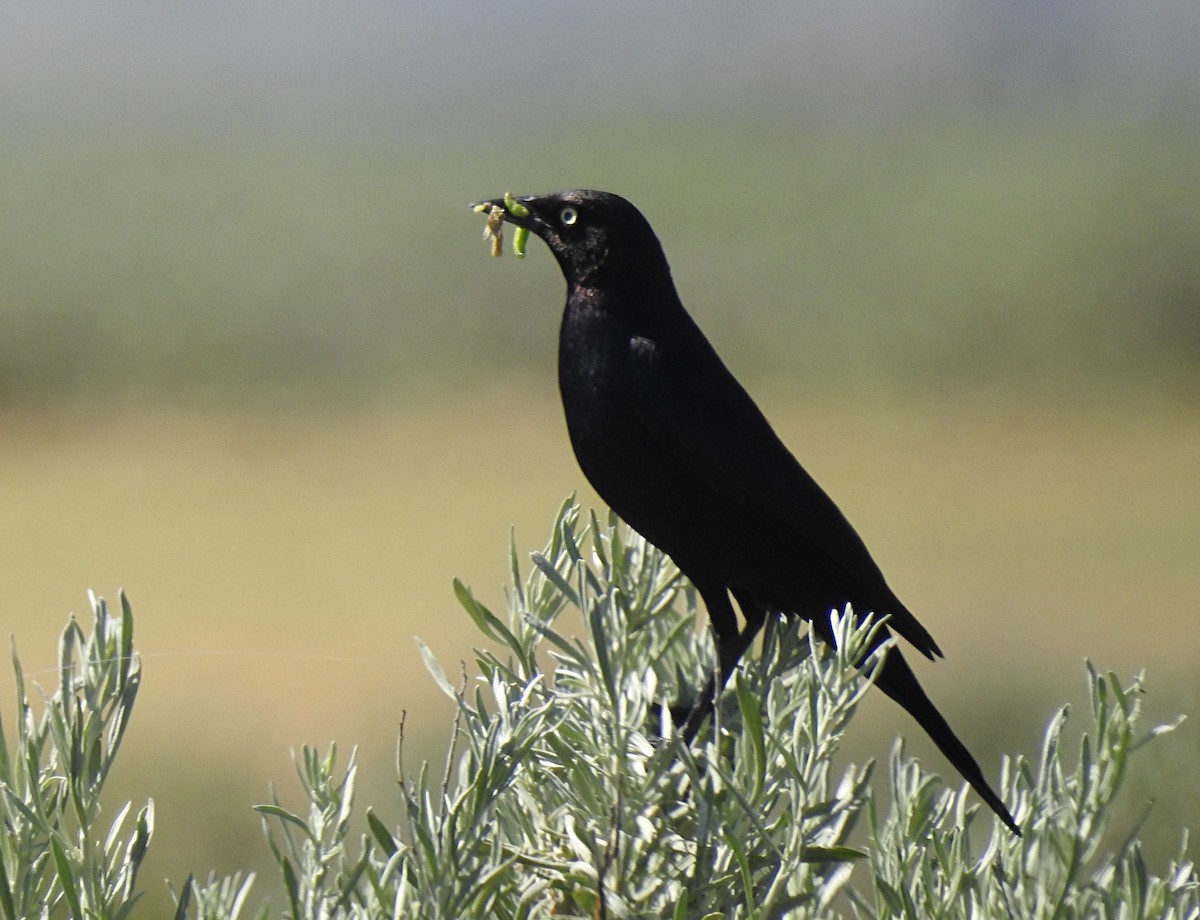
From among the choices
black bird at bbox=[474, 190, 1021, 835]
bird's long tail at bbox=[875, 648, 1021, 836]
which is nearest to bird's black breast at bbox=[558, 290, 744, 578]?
black bird at bbox=[474, 190, 1021, 835]

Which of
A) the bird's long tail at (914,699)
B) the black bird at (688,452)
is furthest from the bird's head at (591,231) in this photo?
the bird's long tail at (914,699)

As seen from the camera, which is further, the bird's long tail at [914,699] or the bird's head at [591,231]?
the bird's head at [591,231]

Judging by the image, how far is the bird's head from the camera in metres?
1.28

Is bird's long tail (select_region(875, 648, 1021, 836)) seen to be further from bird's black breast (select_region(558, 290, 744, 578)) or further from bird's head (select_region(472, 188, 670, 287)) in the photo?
bird's head (select_region(472, 188, 670, 287))

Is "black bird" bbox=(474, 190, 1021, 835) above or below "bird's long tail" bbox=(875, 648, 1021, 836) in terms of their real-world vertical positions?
above

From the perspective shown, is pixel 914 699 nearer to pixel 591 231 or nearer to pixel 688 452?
pixel 688 452

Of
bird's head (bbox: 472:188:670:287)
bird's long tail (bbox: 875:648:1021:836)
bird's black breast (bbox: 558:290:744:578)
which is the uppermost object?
bird's head (bbox: 472:188:670:287)

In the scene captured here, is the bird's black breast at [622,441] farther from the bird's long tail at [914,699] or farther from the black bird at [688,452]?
the bird's long tail at [914,699]

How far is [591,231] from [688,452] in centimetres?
24

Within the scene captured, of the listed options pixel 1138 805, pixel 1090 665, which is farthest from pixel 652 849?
pixel 1138 805

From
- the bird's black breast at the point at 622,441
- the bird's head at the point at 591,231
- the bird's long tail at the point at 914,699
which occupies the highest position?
the bird's head at the point at 591,231

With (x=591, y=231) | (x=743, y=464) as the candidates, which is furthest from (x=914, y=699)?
(x=591, y=231)

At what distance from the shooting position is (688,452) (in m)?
1.24

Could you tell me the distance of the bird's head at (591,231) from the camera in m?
1.28
